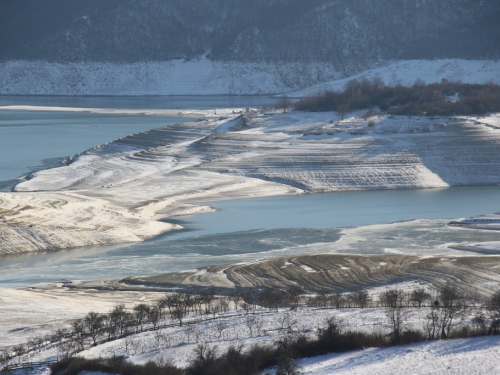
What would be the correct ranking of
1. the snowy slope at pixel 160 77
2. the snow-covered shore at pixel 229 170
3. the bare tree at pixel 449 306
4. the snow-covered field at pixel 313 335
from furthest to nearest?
the snowy slope at pixel 160 77 → the snow-covered shore at pixel 229 170 → the bare tree at pixel 449 306 → the snow-covered field at pixel 313 335

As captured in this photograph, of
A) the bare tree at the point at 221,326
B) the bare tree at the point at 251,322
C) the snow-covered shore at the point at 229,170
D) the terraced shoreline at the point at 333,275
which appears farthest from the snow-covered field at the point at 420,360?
the snow-covered shore at the point at 229,170

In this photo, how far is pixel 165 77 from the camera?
515 ft

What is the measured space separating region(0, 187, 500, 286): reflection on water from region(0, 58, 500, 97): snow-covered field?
9891cm

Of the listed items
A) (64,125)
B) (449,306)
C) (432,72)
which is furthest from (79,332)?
(432,72)

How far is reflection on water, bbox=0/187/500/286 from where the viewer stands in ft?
109

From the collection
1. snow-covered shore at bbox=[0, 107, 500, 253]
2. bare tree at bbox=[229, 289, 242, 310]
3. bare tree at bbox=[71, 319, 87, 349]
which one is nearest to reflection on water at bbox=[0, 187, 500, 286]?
snow-covered shore at bbox=[0, 107, 500, 253]

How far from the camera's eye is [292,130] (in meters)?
71.8

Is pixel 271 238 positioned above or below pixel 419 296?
below

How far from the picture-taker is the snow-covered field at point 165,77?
152 m

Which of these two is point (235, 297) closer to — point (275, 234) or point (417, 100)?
point (275, 234)

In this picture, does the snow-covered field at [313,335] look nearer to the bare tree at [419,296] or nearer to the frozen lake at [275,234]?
the bare tree at [419,296]

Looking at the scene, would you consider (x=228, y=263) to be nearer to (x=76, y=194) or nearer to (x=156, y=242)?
(x=156, y=242)

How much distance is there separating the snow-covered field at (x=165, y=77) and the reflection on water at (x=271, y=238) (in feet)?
325

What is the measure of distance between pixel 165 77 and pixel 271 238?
399 ft
